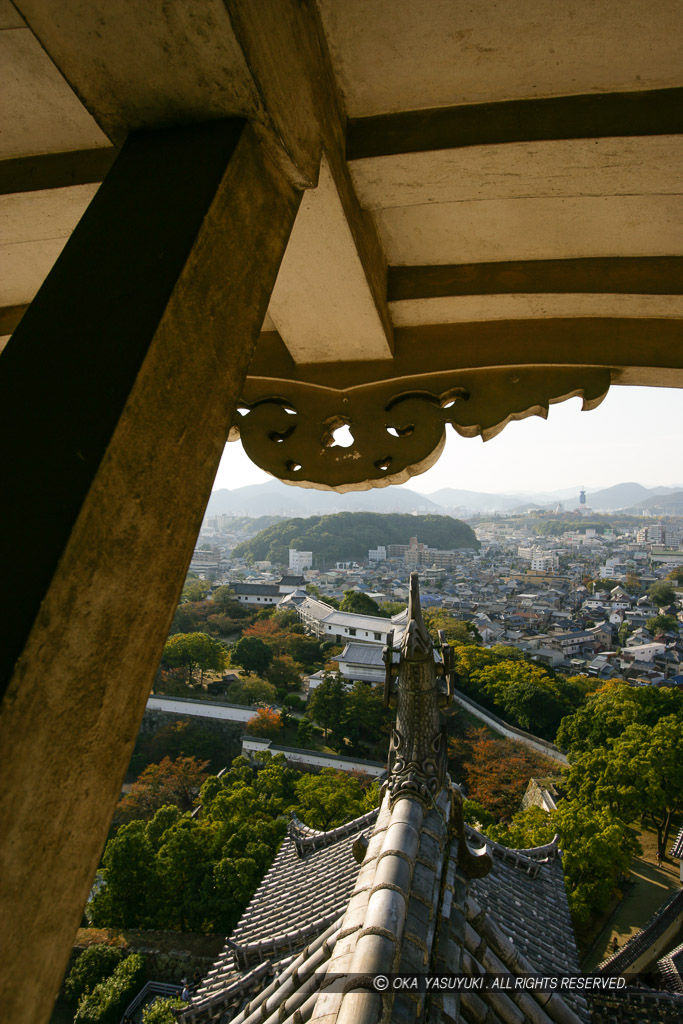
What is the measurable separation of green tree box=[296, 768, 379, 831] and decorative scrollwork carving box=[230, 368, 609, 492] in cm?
1158

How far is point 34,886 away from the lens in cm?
35

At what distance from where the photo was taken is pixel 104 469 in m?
0.41

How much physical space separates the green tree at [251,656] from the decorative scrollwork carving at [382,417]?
21.9 m

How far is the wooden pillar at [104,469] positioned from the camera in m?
0.35

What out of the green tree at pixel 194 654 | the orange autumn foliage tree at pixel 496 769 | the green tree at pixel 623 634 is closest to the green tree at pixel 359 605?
the green tree at pixel 194 654

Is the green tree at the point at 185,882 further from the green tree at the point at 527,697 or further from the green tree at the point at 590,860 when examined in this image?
the green tree at the point at 527,697

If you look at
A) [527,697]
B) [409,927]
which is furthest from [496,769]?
[409,927]

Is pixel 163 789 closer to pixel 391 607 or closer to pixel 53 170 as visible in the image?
pixel 53 170

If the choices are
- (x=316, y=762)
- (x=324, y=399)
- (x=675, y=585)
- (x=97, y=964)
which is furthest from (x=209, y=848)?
(x=675, y=585)

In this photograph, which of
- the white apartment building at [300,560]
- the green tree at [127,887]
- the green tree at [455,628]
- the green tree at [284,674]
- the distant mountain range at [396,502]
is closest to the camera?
the green tree at [127,887]

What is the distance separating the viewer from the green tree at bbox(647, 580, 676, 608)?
34938 millimetres

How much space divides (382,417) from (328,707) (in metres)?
17.6

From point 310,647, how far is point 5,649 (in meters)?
24.7

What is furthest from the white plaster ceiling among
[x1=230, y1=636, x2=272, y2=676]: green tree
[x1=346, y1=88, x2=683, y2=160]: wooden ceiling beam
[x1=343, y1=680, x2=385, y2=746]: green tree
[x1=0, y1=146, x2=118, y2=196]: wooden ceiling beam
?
[x1=230, y1=636, x2=272, y2=676]: green tree
